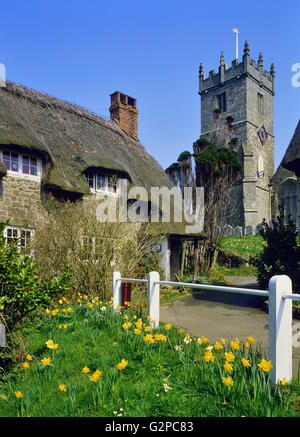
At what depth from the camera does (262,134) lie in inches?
1378

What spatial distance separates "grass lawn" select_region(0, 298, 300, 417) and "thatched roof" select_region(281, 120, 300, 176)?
6.49 meters

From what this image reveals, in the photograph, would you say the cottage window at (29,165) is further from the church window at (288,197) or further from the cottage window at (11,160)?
the church window at (288,197)

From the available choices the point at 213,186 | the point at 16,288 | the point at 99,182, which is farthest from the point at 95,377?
the point at 213,186

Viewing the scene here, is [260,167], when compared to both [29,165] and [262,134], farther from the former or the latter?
[29,165]

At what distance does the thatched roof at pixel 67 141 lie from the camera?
388 inches

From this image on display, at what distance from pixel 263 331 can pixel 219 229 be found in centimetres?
1077

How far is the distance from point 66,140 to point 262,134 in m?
28.7

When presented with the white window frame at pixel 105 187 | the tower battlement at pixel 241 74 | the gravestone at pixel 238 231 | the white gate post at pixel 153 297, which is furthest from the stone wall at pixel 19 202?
the tower battlement at pixel 241 74

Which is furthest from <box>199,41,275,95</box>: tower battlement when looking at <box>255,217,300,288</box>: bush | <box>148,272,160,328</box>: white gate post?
<box>148,272,160,328</box>: white gate post

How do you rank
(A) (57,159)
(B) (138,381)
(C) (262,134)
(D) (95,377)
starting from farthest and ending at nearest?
(C) (262,134) < (A) (57,159) < (B) (138,381) < (D) (95,377)

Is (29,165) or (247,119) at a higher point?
(247,119)

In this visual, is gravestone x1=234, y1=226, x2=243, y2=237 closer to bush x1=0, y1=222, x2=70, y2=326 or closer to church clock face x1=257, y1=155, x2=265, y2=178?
church clock face x1=257, y1=155, x2=265, y2=178

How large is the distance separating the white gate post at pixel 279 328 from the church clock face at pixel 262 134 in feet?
114
